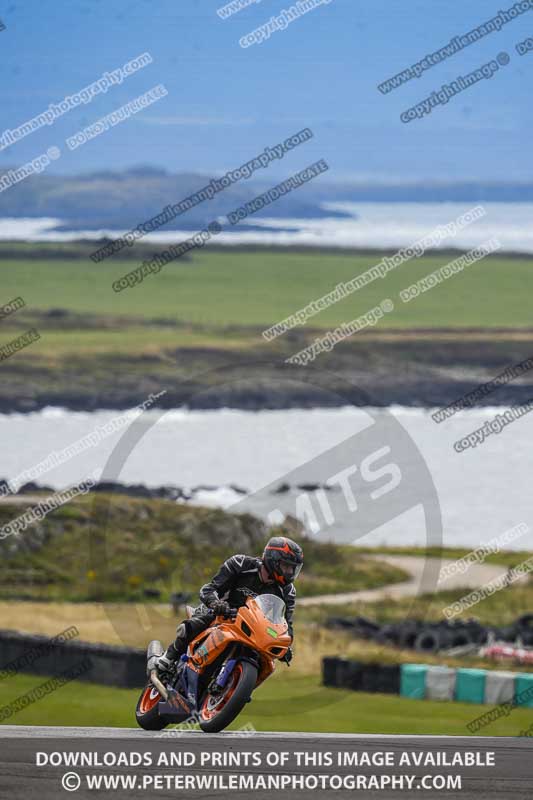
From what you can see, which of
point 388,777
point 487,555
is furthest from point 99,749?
point 487,555

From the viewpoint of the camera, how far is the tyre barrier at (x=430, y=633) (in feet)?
98.7

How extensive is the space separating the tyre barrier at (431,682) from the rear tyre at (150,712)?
8482mm

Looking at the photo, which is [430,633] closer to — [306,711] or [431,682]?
[431,682]

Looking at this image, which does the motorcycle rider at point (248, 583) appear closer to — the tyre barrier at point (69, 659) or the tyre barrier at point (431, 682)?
the tyre barrier at point (69, 659)

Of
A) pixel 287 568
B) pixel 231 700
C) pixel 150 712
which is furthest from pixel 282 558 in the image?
pixel 150 712

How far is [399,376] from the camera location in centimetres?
13525

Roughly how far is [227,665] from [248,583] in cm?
77

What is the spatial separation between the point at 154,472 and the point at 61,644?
6313cm

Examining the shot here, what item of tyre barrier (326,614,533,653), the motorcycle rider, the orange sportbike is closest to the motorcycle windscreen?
the orange sportbike

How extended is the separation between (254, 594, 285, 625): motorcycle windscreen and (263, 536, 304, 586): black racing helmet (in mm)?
190

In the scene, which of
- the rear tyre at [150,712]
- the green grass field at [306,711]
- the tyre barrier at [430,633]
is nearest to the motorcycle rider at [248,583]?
the rear tyre at [150,712]

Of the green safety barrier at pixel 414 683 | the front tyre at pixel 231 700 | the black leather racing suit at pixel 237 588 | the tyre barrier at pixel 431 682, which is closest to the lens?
the front tyre at pixel 231 700

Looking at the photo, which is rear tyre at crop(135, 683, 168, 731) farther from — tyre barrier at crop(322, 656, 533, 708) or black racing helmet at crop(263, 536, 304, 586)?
tyre barrier at crop(322, 656, 533, 708)

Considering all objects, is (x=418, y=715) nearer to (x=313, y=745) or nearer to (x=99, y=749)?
(x=313, y=745)
